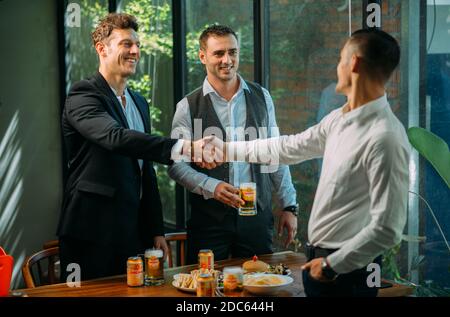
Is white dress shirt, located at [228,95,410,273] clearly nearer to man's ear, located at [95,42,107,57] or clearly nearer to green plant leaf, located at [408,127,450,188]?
green plant leaf, located at [408,127,450,188]

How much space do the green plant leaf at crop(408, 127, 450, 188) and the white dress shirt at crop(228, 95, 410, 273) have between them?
0.55m

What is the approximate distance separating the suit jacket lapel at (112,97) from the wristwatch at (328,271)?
1228 millimetres

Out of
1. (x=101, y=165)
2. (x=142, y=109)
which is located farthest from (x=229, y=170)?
(x=101, y=165)

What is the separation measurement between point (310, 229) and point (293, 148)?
16.8 inches

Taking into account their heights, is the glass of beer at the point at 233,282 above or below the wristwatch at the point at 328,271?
below

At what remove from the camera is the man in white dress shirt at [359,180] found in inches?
84.3

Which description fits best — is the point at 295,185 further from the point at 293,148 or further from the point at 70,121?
the point at 70,121

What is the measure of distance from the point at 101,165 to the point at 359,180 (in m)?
1.28

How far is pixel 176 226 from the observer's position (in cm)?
470

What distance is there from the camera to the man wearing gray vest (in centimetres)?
325

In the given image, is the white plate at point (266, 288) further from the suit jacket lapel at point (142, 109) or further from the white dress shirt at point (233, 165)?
the suit jacket lapel at point (142, 109)

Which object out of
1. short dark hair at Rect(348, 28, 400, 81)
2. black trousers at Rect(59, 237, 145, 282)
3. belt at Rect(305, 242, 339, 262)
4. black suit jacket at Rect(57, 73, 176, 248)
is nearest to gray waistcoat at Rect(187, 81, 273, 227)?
black suit jacket at Rect(57, 73, 176, 248)

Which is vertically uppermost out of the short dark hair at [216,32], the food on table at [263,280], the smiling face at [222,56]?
A: the short dark hair at [216,32]

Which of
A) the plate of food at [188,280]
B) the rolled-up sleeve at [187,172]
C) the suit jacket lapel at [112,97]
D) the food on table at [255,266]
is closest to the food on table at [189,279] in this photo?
the plate of food at [188,280]
